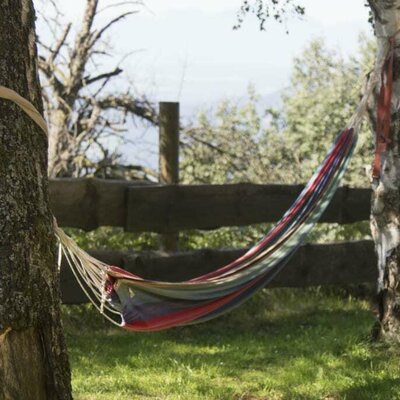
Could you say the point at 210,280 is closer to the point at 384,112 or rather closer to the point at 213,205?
the point at 384,112

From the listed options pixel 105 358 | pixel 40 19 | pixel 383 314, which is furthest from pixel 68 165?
pixel 383 314

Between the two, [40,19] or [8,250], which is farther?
[40,19]

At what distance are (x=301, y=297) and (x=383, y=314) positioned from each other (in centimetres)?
237

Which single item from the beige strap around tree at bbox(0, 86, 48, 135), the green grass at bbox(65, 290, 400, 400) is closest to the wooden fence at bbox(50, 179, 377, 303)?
the green grass at bbox(65, 290, 400, 400)

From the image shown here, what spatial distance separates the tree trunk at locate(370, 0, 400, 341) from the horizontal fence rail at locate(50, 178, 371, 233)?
5.05 feet

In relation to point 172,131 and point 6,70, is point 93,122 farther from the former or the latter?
point 6,70

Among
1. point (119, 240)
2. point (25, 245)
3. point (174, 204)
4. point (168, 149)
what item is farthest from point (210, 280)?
point (119, 240)

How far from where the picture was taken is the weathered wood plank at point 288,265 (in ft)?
20.9

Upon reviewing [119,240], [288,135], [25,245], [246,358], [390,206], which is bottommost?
[246,358]

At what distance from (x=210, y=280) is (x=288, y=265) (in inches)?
93.4

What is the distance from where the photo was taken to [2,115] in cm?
314

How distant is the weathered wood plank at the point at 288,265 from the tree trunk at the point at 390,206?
4.91ft

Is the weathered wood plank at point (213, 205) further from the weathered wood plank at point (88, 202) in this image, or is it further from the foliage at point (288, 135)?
the foliage at point (288, 135)

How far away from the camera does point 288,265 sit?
22.5ft
